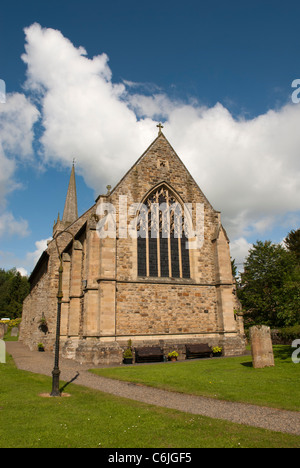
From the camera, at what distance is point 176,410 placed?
7.61 metres

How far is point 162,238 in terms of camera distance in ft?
66.4

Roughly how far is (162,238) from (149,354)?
679 cm

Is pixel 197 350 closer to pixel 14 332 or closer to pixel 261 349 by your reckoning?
pixel 261 349

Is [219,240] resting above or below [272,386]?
above

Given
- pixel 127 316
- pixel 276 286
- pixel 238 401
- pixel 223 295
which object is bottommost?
pixel 238 401

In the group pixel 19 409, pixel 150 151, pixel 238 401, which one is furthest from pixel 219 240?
pixel 19 409

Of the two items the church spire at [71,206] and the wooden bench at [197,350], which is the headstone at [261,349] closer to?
the wooden bench at [197,350]

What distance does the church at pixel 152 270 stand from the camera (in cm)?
1759

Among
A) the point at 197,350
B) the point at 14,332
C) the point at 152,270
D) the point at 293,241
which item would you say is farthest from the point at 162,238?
the point at 14,332

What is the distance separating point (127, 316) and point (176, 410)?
34.4 ft

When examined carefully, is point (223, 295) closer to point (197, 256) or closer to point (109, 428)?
point (197, 256)

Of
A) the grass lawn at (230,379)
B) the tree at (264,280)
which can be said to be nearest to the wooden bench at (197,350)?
the grass lawn at (230,379)

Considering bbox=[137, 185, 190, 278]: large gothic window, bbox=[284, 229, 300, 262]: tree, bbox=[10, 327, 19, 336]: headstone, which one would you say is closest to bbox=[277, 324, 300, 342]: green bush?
bbox=[137, 185, 190, 278]: large gothic window

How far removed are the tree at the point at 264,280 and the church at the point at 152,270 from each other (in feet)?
52.1
